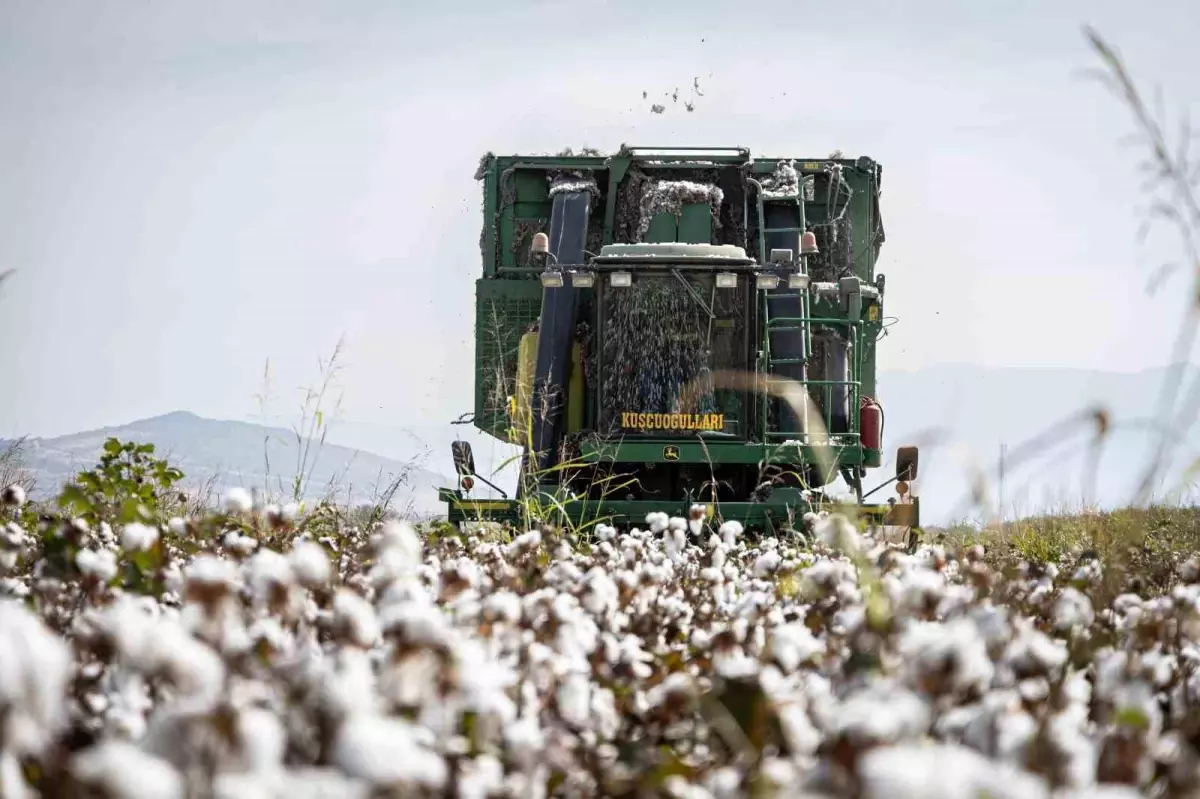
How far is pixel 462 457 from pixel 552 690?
31.0ft

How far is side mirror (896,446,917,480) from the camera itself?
12.0 metres

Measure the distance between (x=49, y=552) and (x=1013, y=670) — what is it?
237 cm

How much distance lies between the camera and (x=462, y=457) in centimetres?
1220

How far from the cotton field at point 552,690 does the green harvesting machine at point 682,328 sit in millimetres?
7243

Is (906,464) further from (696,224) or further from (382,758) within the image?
(382,758)

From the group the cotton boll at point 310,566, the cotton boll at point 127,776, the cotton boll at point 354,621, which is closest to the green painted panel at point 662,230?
the cotton boll at point 310,566

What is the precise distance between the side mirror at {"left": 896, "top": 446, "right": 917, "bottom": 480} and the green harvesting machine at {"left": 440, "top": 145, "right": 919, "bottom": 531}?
0.02 meters

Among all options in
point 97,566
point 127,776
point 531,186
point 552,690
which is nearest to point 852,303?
point 531,186

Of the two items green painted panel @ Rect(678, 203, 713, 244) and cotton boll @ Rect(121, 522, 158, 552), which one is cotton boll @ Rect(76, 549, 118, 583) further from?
green painted panel @ Rect(678, 203, 713, 244)

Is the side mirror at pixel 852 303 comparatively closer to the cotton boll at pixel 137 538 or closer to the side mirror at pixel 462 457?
the side mirror at pixel 462 457

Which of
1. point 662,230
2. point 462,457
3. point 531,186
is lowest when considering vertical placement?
point 462,457

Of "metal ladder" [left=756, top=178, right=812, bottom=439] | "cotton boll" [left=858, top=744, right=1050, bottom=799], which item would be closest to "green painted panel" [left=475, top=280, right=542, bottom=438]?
"metal ladder" [left=756, top=178, right=812, bottom=439]

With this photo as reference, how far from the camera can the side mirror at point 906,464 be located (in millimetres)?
12008

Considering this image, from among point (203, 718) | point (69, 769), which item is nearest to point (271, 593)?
point (69, 769)
